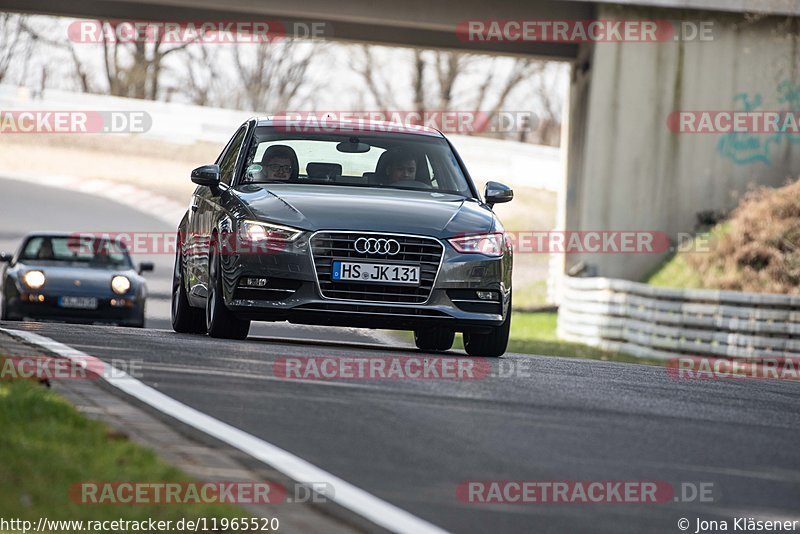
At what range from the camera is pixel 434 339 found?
1424 cm

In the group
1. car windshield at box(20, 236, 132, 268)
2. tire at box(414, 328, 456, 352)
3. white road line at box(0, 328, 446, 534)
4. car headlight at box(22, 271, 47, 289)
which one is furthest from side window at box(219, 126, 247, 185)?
car windshield at box(20, 236, 132, 268)

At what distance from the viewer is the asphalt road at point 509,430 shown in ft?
20.7

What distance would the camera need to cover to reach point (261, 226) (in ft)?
38.8

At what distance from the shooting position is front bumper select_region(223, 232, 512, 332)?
462 inches

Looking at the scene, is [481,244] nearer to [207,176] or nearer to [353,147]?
[353,147]

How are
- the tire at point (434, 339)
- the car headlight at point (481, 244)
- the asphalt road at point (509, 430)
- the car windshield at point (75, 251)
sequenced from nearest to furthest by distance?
the asphalt road at point (509, 430), the car headlight at point (481, 244), the tire at point (434, 339), the car windshield at point (75, 251)

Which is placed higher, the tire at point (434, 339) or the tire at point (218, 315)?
the tire at point (218, 315)

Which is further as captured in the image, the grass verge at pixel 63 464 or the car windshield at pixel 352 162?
the car windshield at pixel 352 162

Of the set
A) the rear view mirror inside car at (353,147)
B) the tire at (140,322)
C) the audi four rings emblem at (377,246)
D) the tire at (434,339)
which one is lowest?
the tire at (140,322)

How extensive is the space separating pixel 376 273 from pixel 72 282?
9618mm

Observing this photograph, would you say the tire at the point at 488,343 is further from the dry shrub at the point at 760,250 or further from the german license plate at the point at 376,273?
the dry shrub at the point at 760,250

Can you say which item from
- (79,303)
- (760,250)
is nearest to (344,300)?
(79,303)

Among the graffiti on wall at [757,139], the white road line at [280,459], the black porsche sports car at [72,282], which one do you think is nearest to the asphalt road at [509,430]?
the white road line at [280,459]

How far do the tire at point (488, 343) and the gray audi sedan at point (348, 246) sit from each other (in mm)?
11
